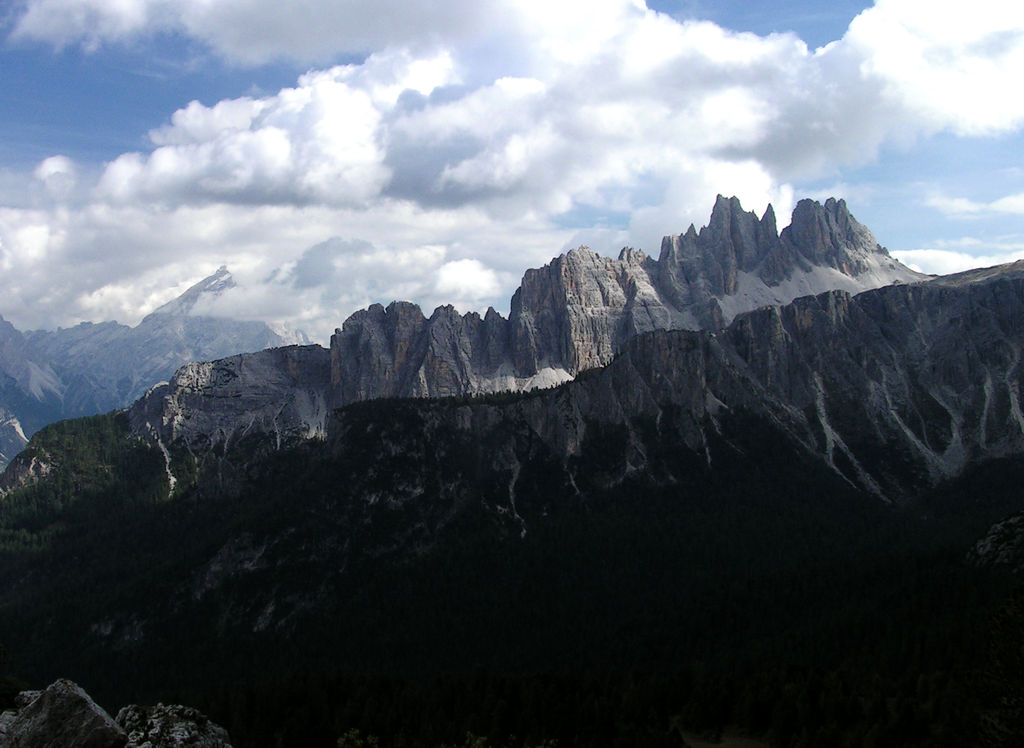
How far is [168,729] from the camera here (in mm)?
46156

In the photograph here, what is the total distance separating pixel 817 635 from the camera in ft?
457

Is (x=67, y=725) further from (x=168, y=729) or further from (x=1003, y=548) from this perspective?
(x=1003, y=548)

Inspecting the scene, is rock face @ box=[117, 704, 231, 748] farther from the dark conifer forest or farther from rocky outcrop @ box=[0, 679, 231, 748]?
the dark conifer forest

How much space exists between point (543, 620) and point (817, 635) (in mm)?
61495

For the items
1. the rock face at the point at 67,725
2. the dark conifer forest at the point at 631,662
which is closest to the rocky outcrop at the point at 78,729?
the rock face at the point at 67,725

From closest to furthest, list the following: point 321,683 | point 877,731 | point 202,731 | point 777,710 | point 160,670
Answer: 1. point 202,731
2. point 877,731
3. point 777,710
4. point 321,683
5. point 160,670

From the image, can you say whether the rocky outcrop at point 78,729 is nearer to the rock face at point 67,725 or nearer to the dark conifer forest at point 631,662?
the rock face at point 67,725

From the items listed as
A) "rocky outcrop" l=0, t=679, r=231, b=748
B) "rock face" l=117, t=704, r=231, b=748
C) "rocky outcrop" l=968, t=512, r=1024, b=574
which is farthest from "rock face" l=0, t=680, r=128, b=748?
"rocky outcrop" l=968, t=512, r=1024, b=574

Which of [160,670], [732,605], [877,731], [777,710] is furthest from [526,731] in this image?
[160,670]

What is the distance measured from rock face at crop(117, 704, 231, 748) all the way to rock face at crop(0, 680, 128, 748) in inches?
49.2

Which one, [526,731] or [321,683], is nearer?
[526,731]

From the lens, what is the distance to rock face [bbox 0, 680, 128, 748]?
44.3 meters

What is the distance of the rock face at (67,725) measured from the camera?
44344 mm

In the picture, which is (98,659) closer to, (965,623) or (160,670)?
(160,670)
